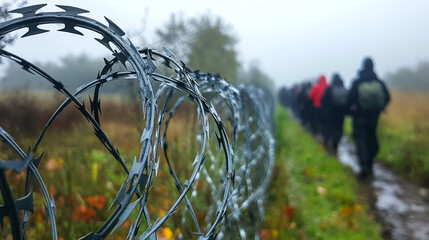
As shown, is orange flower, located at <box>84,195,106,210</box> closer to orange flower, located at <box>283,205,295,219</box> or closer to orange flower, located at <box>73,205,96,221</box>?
orange flower, located at <box>73,205,96,221</box>

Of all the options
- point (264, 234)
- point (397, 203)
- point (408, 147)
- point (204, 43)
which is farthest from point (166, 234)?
point (204, 43)

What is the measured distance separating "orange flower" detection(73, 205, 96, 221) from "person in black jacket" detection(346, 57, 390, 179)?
5.26m

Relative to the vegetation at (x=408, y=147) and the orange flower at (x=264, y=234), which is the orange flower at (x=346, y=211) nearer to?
the orange flower at (x=264, y=234)

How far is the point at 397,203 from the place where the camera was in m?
6.05

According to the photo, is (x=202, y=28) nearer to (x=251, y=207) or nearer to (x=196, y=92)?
(x=251, y=207)

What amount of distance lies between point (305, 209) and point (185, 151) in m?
1.78

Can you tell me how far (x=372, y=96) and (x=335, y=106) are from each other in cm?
326

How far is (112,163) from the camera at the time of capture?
5613mm

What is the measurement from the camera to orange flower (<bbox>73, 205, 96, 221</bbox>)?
3.28 meters

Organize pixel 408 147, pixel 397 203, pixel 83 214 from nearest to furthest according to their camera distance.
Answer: pixel 83 214, pixel 397 203, pixel 408 147

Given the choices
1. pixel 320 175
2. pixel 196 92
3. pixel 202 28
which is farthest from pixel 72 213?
pixel 202 28

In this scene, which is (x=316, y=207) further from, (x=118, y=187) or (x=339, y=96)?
(x=339, y=96)

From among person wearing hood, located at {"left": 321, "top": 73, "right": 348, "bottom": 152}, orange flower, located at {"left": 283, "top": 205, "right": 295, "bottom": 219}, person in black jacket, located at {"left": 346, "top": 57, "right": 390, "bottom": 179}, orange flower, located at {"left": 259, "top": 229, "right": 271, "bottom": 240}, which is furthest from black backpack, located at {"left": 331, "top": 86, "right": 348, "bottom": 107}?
orange flower, located at {"left": 259, "top": 229, "right": 271, "bottom": 240}

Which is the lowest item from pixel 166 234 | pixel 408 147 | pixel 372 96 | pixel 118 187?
pixel 166 234
